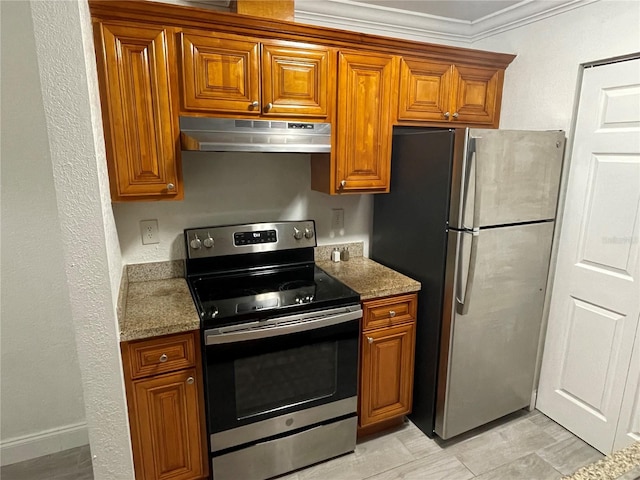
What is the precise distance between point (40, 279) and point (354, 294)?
1.51 meters

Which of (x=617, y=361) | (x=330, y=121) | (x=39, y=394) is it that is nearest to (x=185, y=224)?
(x=330, y=121)

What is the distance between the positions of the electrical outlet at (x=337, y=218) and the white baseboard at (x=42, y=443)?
1.78 meters

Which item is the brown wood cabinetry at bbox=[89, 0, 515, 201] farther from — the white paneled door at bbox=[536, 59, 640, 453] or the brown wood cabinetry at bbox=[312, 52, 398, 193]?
the white paneled door at bbox=[536, 59, 640, 453]

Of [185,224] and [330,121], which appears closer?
[330,121]

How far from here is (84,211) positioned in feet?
4.32

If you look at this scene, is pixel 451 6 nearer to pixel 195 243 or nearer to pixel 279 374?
pixel 195 243

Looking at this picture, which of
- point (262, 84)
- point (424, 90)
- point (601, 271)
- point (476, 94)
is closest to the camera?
point (262, 84)

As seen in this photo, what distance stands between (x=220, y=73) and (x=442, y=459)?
2.19 metres

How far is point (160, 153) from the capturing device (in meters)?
1.73

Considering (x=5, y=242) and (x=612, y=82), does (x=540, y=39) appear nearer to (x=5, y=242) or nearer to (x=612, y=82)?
(x=612, y=82)

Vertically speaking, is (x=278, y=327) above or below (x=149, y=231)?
below

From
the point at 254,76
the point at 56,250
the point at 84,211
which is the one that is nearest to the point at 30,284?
the point at 56,250

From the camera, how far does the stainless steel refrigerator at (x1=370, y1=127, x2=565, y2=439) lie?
188cm

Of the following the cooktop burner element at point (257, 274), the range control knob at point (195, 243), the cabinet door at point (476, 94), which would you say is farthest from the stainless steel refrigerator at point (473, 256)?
the range control knob at point (195, 243)
